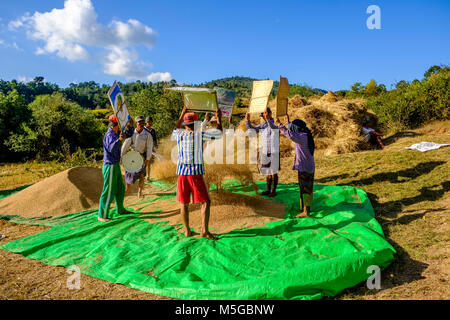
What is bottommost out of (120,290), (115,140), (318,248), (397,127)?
(120,290)

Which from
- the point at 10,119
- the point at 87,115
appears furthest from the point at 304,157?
the point at 10,119

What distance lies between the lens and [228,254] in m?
3.33

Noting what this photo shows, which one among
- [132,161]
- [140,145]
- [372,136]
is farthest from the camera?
[372,136]

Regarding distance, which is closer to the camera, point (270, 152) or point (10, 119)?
point (270, 152)

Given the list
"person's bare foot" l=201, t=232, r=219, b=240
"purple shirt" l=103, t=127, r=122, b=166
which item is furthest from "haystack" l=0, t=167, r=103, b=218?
"person's bare foot" l=201, t=232, r=219, b=240

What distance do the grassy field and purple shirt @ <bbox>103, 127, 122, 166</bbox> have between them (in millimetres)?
2278

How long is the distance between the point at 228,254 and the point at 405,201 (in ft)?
12.0

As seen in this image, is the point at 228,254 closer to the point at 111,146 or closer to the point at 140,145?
the point at 111,146

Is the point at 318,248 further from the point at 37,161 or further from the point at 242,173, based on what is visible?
the point at 37,161

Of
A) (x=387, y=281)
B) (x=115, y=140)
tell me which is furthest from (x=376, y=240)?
(x=115, y=140)

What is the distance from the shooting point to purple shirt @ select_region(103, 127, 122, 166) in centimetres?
451

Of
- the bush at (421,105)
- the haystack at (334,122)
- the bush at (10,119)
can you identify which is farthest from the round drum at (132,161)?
the bush at (10,119)

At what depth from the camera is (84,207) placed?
5465 millimetres

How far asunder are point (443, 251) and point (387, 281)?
1.04 meters
